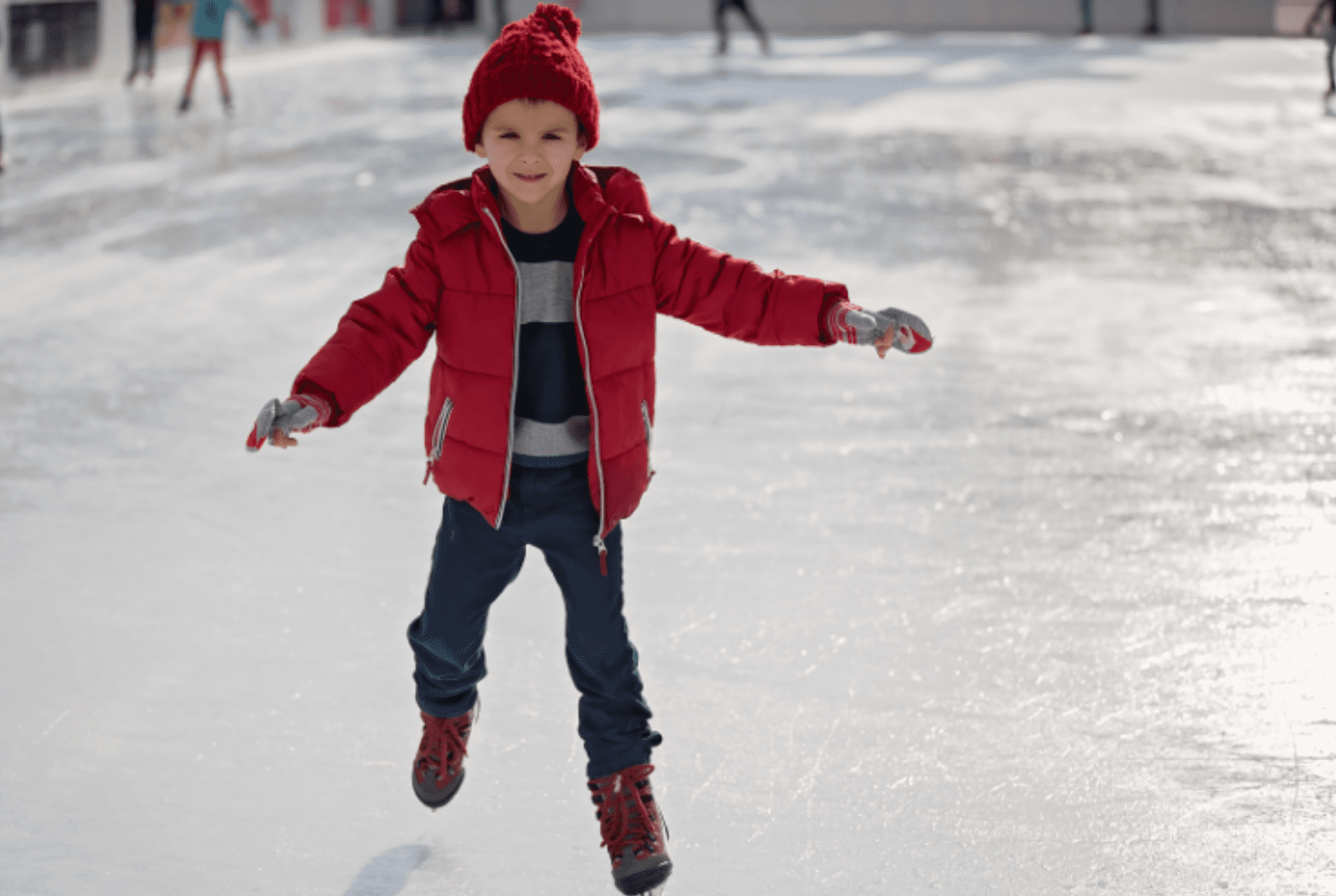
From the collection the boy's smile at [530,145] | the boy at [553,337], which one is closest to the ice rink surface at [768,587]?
the boy at [553,337]

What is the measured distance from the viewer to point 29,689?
255cm

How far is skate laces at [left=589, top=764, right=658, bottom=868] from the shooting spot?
1.97 m

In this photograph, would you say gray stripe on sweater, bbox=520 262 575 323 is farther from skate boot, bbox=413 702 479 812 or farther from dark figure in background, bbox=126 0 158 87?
dark figure in background, bbox=126 0 158 87

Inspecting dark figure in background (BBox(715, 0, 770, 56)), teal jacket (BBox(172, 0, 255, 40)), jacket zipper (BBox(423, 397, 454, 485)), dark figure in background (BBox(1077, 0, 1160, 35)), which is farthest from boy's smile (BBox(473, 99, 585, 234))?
dark figure in background (BBox(1077, 0, 1160, 35))

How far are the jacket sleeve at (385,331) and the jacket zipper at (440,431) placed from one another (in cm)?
8

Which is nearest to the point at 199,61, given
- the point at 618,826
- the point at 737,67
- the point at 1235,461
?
the point at 737,67

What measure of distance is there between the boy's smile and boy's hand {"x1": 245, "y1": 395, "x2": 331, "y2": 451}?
0.40m

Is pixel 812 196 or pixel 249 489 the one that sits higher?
pixel 812 196

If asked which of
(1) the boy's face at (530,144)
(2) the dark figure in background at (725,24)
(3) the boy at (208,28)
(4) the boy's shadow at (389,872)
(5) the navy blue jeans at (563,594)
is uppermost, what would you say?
(2) the dark figure in background at (725,24)

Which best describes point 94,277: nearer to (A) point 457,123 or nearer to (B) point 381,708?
(B) point 381,708

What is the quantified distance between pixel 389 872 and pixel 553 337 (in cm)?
82

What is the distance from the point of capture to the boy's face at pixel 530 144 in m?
1.88

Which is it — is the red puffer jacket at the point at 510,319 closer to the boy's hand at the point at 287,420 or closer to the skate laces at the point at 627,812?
the boy's hand at the point at 287,420

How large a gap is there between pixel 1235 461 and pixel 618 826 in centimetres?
247
